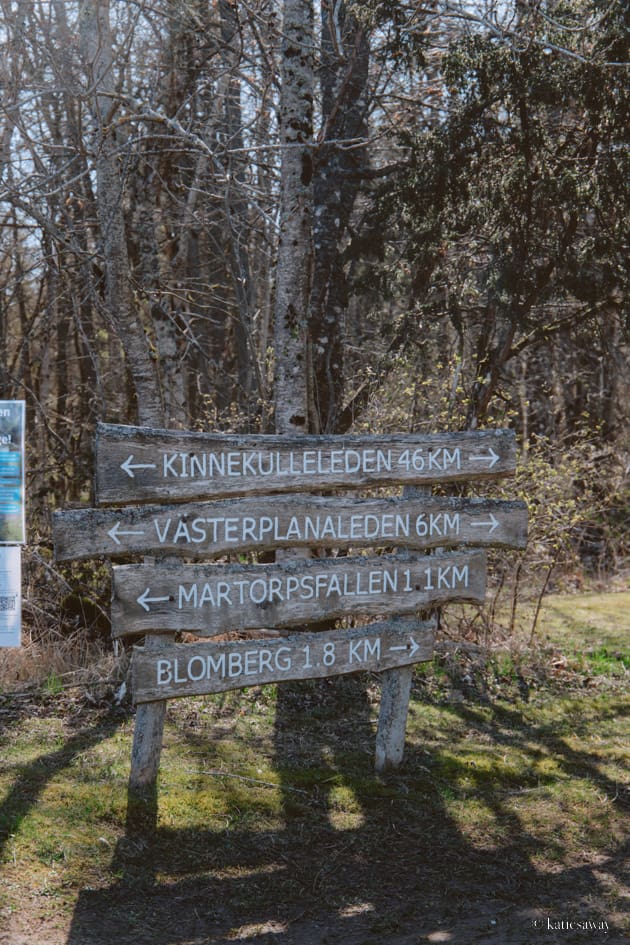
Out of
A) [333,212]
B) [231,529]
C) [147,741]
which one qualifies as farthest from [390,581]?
[333,212]

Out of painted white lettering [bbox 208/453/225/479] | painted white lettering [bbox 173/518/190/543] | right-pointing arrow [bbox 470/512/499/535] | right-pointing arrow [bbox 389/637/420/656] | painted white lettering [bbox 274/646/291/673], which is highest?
painted white lettering [bbox 208/453/225/479]

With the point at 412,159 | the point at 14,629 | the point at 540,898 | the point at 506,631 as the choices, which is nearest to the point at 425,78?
the point at 412,159

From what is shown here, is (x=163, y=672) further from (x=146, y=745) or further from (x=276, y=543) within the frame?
(x=276, y=543)

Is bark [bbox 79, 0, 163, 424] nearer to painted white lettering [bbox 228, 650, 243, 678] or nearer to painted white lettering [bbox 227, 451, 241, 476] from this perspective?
painted white lettering [bbox 227, 451, 241, 476]

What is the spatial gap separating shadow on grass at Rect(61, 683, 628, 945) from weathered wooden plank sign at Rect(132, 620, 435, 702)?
74cm

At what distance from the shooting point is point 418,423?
27.6 ft

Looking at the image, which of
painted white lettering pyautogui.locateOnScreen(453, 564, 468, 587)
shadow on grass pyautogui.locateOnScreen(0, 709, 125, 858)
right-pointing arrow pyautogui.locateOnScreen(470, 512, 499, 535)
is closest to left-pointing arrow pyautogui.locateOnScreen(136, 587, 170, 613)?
shadow on grass pyautogui.locateOnScreen(0, 709, 125, 858)

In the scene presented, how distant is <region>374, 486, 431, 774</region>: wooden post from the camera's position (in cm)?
566

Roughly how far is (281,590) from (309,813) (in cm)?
131

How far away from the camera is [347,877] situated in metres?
4.54

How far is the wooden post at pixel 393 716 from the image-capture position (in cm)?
566

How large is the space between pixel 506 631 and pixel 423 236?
4.15 meters

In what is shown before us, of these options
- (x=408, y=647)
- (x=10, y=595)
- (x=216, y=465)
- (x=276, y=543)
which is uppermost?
(x=216, y=465)

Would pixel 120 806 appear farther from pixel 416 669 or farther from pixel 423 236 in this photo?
pixel 423 236
